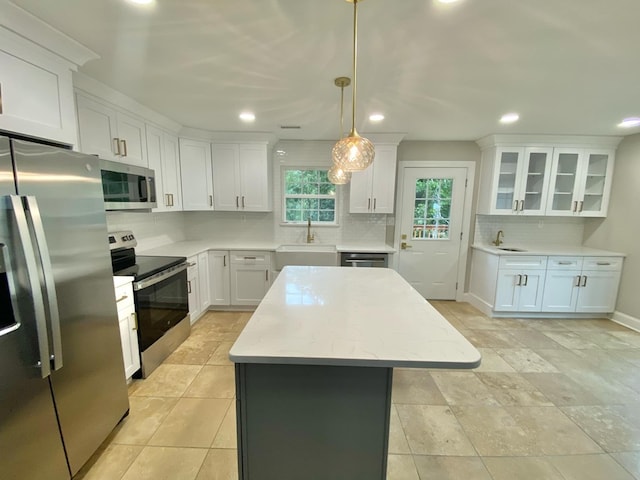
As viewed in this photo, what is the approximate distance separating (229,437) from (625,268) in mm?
4926

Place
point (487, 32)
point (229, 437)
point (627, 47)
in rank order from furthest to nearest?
point (229, 437) → point (627, 47) → point (487, 32)

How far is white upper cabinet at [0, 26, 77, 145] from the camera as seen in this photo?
1372 millimetres

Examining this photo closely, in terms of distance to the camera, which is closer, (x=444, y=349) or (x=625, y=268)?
(x=444, y=349)

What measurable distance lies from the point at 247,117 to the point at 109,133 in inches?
50.1

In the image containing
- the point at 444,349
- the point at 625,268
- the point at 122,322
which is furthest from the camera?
the point at 625,268

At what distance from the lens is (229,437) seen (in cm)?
174

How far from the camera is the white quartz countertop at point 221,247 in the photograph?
3.16 m

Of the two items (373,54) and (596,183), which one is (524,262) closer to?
(596,183)

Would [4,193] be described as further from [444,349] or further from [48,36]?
[444,349]

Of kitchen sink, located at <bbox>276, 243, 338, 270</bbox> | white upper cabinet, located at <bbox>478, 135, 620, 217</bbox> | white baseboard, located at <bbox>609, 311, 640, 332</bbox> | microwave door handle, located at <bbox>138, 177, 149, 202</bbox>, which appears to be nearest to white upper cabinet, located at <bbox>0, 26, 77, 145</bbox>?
microwave door handle, located at <bbox>138, 177, 149, 202</bbox>

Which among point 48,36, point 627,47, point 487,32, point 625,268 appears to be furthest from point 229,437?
point 625,268

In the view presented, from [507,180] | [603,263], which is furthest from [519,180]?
[603,263]

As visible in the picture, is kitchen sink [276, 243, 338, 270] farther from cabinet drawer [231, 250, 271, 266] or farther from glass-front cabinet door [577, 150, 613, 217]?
glass-front cabinet door [577, 150, 613, 217]

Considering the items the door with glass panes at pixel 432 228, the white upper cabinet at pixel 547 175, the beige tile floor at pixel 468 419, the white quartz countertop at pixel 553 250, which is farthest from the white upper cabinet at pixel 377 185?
the beige tile floor at pixel 468 419
